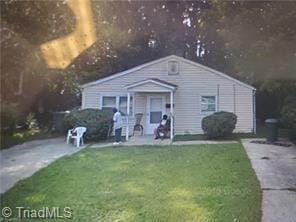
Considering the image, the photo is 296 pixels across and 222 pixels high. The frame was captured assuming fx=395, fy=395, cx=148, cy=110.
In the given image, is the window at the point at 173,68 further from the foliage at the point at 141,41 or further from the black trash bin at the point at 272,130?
the black trash bin at the point at 272,130

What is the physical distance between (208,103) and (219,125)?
3825 mm

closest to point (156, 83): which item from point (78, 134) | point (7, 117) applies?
point (78, 134)

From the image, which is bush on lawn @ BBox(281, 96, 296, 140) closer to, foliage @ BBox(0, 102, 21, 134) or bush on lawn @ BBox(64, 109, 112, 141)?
bush on lawn @ BBox(64, 109, 112, 141)

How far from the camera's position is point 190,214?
5.92 m

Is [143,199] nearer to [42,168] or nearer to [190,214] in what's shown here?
[190,214]

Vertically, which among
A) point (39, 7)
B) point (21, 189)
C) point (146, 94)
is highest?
point (39, 7)

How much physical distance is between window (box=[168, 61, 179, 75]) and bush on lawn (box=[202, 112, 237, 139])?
4174 mm

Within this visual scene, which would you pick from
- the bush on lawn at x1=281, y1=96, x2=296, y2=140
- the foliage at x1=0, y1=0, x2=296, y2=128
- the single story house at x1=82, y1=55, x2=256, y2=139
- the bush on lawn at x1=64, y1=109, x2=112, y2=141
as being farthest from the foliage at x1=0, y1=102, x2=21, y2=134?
the bush on lawn at x1=281, y1=96, x2=296, y2=140

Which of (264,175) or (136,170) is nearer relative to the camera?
(264,175)

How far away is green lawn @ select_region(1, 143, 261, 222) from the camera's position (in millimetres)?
6035

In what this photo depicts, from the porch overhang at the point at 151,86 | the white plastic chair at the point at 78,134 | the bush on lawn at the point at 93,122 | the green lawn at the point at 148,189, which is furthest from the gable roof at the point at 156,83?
the green lawn at the point at 148,189

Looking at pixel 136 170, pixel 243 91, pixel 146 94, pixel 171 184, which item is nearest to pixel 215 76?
pixel 243 91

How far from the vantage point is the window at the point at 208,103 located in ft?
67.4

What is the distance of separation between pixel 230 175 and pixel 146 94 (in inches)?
475
